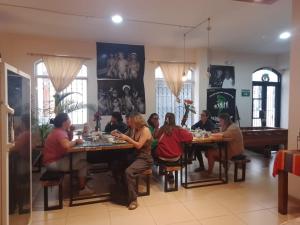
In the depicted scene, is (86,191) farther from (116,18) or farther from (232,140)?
(116,18)

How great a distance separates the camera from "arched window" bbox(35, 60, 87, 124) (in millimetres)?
5387

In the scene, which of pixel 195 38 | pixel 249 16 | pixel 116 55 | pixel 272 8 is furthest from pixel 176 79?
pixel 272 8

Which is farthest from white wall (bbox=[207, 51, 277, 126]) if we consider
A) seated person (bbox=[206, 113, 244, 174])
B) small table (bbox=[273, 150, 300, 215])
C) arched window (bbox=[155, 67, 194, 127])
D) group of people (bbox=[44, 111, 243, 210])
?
small table (bbox=[273, 150, 300, 215])

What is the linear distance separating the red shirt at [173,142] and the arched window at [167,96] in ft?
9.77

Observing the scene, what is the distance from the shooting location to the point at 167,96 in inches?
256

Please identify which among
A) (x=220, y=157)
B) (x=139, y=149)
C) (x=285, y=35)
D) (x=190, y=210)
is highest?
(x=285, y=35)

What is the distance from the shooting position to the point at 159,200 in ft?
10.4

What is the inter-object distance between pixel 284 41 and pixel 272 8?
241 centimetres

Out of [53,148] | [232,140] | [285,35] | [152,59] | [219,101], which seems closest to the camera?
[53,148]

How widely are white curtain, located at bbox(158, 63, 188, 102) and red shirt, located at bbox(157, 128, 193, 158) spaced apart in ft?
9.79

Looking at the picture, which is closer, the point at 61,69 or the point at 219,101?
the point at 61,69

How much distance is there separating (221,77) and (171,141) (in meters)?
3.99

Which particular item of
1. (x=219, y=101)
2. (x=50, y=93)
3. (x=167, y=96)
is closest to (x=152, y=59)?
(x=167, y=96)

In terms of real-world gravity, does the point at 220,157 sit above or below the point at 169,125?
below
